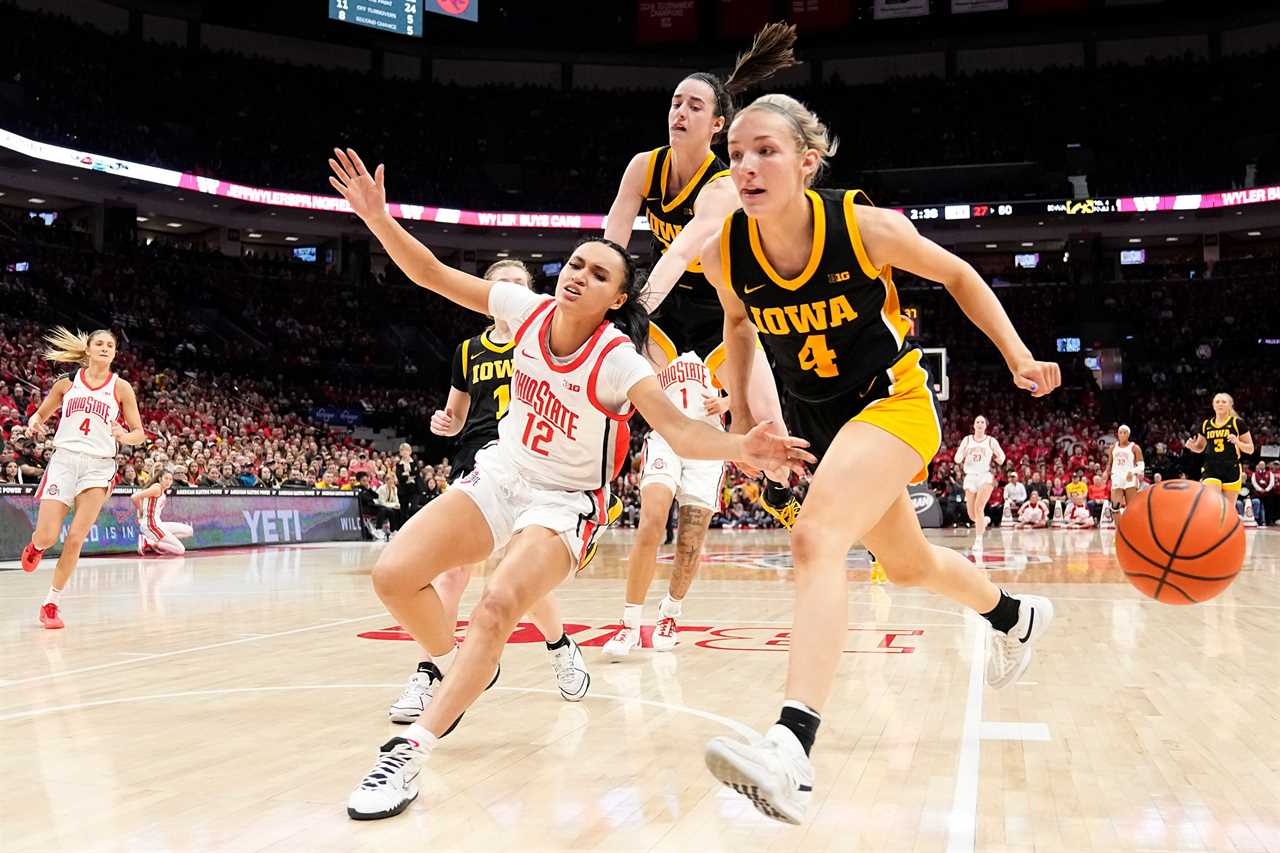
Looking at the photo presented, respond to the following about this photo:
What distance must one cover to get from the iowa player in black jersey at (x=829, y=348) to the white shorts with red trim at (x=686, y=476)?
2846mm

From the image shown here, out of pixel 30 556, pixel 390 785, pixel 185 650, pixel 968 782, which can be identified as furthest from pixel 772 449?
pixel 30 556

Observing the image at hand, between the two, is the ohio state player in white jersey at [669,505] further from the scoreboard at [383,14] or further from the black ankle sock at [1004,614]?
the scoreboard at [383,14]

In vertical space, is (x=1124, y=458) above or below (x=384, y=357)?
below

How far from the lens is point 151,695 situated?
4973 millimetres

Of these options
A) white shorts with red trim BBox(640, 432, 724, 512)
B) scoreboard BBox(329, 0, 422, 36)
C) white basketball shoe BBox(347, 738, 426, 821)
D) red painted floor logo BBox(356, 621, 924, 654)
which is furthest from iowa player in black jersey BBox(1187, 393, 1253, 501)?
scoreboard BBox(329, 0, 422, 36)

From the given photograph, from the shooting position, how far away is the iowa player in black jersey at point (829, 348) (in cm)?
313

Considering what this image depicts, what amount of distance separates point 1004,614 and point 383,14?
32.8 m

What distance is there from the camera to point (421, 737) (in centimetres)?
326

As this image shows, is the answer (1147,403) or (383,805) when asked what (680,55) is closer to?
(1147,403)

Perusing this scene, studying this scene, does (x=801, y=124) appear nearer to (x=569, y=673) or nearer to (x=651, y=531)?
(x=569, y=673)

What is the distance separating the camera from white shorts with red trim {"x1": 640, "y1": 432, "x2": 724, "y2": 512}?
6.93 metres

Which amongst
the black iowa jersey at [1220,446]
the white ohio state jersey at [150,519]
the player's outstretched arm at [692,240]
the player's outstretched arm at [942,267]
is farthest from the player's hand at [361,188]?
the black iowa jersey at [1220,446]

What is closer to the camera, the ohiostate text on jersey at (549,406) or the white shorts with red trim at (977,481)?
the ohiostate text on jersey at (549,406)

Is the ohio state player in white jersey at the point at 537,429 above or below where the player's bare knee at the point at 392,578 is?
above
